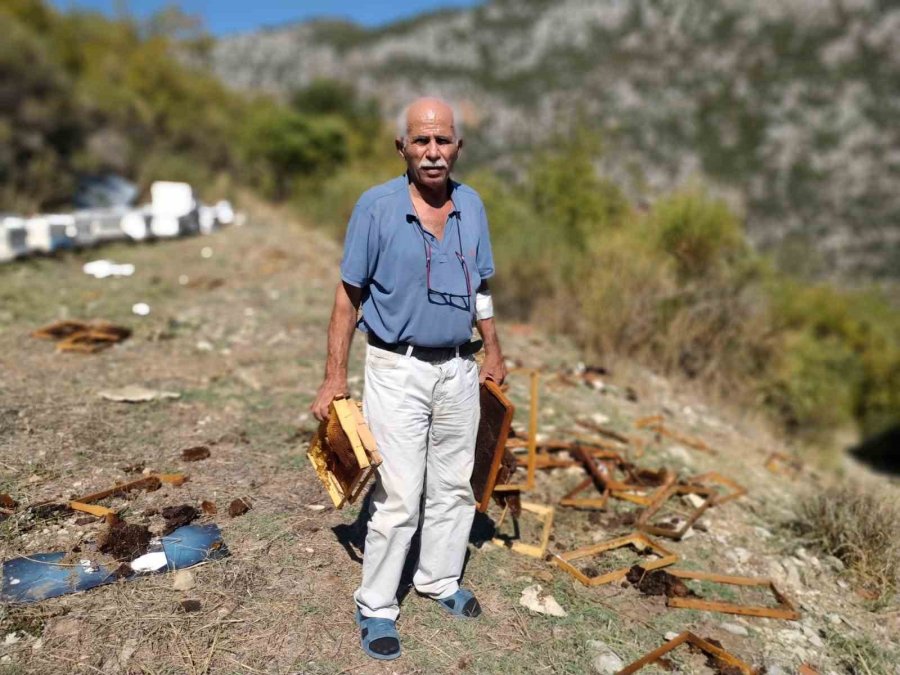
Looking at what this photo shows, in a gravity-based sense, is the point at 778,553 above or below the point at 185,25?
below

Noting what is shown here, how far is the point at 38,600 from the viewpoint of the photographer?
2.72 metres

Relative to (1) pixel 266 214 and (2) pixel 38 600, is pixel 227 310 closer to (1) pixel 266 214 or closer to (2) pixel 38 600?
(2) pixel 38 600

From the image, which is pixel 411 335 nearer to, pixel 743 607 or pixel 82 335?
pixel 743 607

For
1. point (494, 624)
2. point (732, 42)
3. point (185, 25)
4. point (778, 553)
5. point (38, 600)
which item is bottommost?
point (778, 553)

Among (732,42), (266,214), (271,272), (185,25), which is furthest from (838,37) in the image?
(271,272)

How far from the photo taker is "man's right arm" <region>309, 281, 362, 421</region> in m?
2.58

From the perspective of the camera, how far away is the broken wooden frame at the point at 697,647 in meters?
2.77

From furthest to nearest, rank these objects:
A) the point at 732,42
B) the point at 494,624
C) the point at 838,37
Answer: the point at 732,42
the point at 838,37
the point at 494,624

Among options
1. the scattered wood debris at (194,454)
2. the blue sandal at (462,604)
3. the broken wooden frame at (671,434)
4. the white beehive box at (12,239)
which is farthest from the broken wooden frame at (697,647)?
the white beehive box at (12,239)

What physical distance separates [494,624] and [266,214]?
1544 centimetres

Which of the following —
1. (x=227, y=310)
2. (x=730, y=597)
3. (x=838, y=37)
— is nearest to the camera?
(x=730, y=597)

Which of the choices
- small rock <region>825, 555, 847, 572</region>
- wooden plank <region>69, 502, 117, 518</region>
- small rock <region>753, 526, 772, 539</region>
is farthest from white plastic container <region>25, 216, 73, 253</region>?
small rock <region>825, 555, 847, 572</region>

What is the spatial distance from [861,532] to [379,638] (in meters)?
2.75

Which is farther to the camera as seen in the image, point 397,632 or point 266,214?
point 266,214
